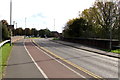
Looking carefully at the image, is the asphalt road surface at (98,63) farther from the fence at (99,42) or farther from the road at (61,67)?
the fence at (99,42)

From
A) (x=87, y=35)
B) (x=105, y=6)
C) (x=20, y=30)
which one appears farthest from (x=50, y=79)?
(x=20, y=30)

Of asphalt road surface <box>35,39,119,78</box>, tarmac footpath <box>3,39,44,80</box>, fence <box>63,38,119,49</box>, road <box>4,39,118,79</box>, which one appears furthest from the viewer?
fence <box>63,38,119,49</box>

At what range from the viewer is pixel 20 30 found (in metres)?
182

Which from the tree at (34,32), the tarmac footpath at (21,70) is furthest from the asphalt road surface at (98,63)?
the tree at (34,32)

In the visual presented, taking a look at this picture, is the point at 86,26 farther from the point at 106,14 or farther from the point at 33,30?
the point at 33,30

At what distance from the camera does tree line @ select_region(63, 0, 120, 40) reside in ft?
183

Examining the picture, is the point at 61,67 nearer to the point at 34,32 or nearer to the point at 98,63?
the point at 98,63

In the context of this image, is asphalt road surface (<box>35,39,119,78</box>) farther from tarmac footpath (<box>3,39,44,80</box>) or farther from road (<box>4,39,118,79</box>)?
tarmac footpath (<box>3,39,44,80</box>)

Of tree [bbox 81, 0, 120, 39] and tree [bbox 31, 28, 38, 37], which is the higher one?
tree [bbox 81, 0, 120, 39]

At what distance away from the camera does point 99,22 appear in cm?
→ 5966

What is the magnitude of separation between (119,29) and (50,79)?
144 feet

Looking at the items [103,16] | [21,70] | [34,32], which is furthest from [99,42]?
[34,32]

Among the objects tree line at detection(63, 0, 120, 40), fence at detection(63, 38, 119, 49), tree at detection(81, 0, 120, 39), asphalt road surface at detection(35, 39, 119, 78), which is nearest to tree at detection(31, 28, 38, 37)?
tree line at detection(63, 0, 120, 40)

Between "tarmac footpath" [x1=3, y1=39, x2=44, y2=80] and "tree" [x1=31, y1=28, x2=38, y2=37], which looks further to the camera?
"tree" [x1=31, y1=28, x2=38, y2=37]
